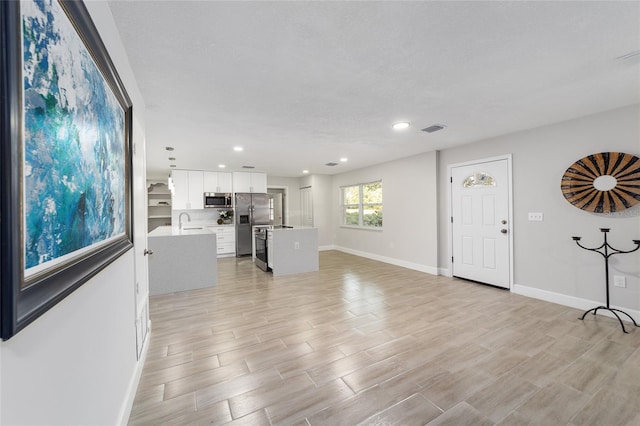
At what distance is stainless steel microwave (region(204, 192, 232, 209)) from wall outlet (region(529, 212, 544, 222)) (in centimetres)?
646

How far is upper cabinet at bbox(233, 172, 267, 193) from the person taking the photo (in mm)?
7453

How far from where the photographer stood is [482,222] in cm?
444

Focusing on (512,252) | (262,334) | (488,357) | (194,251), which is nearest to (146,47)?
(262,334)

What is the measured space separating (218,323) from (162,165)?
4768 mm

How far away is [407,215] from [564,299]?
2846 mm

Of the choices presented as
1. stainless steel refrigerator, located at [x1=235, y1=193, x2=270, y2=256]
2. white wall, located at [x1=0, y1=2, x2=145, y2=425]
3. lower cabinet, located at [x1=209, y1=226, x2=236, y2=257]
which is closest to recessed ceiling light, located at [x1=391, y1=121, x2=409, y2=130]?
white wall, located at [x1=0, y1=2, x2=145, y2=425]

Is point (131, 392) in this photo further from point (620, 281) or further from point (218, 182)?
point (218, 182)

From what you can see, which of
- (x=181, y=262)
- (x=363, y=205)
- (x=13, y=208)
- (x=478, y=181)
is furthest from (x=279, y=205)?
(x=13, y=208)

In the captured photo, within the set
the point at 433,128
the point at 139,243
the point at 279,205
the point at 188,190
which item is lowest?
the point at 139,243

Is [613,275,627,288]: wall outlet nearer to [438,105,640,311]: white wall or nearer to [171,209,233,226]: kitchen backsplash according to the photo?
[438,105,640,311]: white wall

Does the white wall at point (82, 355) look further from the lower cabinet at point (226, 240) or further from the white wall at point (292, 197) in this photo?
the white wall at point (292, 197)

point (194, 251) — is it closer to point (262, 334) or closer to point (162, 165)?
point (262, 334)

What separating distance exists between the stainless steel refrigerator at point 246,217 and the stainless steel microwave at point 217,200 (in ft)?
0.94

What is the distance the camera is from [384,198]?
21.1 ft
